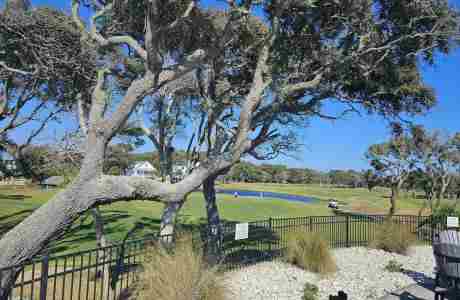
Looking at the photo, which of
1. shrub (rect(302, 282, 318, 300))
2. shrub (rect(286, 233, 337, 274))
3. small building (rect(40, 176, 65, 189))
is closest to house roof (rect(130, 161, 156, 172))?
small building (rect(40, 176, 65, 189))

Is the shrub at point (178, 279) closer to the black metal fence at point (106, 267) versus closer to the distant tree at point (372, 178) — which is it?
the black metal fence at point (106, 267)

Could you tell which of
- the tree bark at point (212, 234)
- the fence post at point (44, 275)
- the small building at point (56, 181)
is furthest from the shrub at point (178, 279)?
the small building at point (56, 181)

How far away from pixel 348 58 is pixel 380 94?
221 centimetres

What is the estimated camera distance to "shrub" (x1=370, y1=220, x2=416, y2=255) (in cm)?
1045

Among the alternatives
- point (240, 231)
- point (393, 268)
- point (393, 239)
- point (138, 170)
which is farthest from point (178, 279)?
point (138, 170)

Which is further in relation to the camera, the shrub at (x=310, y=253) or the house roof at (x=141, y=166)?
the house roof at (x=141, y=166)

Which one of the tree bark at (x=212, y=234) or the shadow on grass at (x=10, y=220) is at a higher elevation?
the tree bark at (x=212, y=234)

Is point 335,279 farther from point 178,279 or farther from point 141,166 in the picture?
point 141,166

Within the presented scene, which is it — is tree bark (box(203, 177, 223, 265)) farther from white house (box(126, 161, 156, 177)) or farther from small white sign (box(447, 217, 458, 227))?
small white sign (box(447, 217, 458, 227))

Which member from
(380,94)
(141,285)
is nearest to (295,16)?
(380,94)

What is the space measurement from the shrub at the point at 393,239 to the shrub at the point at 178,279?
6.91m

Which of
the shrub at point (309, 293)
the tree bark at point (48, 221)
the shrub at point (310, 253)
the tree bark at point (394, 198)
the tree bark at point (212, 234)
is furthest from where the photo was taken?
the tree bark at point (394, 198)

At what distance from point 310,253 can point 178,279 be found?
422 cm

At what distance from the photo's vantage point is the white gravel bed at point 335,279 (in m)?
6.74
